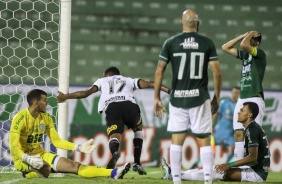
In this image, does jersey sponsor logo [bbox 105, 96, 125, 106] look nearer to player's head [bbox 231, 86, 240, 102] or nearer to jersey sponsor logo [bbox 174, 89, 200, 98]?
jersey sponsor logo [bbox 174, 89, 200, 98]

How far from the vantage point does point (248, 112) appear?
8.80 meters

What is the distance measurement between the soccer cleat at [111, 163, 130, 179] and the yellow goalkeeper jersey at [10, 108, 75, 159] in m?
0.54

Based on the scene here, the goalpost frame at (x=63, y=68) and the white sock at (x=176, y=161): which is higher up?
the goalpost frame at (x=63, y=68)

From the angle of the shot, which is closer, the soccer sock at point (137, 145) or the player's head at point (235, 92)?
the soccer sock at point (137, 145)

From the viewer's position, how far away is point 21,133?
346 inches

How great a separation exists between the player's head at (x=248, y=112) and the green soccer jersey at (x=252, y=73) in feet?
1.04

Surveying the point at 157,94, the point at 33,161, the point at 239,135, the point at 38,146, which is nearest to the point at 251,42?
the point at 239,135

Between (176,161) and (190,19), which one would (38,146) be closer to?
(176,161)

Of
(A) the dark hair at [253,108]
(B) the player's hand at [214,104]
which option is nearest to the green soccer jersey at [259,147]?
(A) the dark hair at [253,108]

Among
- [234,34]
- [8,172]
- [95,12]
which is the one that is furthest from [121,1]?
[8,172]

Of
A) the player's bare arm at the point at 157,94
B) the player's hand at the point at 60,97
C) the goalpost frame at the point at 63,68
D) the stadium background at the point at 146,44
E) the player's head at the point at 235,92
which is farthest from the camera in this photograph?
the stadium background at the point at 146,44

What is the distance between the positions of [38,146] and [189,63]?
2.53 meters

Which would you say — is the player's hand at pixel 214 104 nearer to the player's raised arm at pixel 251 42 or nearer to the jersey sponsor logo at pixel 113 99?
the player's raised arm at pixel 251 42

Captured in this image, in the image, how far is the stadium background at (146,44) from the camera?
1398 cm
